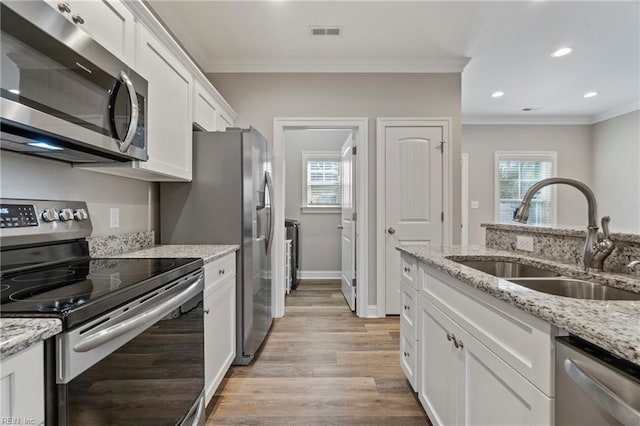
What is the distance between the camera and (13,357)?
2.10ft

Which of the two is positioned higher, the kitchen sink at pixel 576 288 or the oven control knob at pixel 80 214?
the oven control knob at pixel 80 214

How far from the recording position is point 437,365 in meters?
1.50

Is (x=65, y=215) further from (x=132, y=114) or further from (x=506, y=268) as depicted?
(x=506, y=268)

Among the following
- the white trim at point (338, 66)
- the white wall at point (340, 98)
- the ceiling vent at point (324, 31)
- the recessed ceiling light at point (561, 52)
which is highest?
the recessed ceiling light at point (561, 52)

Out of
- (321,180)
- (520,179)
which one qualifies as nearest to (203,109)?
(321,180)

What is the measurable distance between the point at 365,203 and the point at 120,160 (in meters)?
2.31

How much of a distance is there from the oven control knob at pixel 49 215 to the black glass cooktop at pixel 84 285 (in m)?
0.21

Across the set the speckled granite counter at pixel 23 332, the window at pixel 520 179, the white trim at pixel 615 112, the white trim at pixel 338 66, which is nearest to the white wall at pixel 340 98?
the white trim at pixel 338 66

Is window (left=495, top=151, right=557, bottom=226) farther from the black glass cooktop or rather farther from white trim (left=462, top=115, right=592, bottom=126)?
the black glass cooktop

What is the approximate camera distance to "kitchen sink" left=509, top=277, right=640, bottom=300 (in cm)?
110

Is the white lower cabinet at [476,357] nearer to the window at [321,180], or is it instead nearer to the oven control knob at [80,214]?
the oven control knob at [80,214]

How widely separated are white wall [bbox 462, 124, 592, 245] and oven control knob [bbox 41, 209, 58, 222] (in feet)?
18.7

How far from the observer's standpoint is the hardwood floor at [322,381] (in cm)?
175

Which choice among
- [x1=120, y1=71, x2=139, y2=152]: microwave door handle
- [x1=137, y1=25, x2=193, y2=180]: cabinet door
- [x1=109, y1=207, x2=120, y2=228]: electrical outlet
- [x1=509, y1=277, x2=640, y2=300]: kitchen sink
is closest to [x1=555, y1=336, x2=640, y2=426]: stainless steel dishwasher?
[x1=509, y1=277, x2=640, y2=300]: kitchen sink
